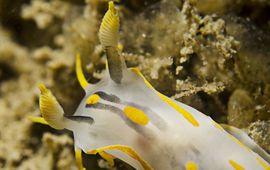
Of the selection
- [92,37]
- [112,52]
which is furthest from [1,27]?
[112,52]

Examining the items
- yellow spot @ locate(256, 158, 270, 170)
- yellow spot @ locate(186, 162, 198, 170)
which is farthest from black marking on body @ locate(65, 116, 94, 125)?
yellow spot @ locate(256, 158, 270, 170)

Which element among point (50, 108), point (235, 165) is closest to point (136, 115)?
point (50, 108)

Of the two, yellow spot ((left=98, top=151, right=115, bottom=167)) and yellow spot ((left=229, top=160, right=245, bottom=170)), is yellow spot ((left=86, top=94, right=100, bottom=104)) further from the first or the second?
yellow spot ((left=229, top=160, right=245, bottom=170))

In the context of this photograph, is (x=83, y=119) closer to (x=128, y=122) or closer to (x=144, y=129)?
(x=128, y=122)

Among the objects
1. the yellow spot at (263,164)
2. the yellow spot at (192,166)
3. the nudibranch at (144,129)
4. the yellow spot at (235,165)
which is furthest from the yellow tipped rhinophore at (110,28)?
the yellow spot at (263,164)

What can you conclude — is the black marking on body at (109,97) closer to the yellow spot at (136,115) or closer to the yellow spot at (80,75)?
the yellow spot at (136,115)
